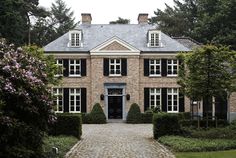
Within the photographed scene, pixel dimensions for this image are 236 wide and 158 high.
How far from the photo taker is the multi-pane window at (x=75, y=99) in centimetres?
4181

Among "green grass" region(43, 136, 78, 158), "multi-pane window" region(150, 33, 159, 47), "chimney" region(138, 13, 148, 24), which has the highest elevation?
"chimney" region(138, 13, 148, 24)

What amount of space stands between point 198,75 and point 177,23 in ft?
141

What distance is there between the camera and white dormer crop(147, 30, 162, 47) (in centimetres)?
4275

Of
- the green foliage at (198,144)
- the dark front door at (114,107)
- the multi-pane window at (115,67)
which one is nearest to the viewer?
the green foliage at (198,144)

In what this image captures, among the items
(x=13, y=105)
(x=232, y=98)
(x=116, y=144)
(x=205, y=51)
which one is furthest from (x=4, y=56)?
(x=232, y=98)

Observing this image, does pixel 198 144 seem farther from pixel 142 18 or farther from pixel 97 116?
pixel 142 18

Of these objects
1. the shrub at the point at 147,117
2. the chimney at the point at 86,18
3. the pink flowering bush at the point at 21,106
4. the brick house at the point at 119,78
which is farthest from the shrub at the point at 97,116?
the pink flowering bush at the point at 21,106

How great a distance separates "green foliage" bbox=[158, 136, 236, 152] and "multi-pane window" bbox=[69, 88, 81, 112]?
22.5 m

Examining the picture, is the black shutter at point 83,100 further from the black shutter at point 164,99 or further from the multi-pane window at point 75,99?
the black shutter at point 164,99

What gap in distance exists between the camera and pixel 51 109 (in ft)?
39.2

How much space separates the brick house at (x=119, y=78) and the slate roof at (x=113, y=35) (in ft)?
0.33

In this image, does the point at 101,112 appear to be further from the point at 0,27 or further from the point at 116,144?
the point at 116,144

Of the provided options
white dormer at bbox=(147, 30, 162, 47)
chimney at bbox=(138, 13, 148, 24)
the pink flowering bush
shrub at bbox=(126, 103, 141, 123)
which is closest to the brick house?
white dormer at bbox=(147, 30, 162, 47)

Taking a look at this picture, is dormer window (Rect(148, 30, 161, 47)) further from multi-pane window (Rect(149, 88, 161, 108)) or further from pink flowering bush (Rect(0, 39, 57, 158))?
pink flowering bush (Rect(0, 39, 57, 158))
